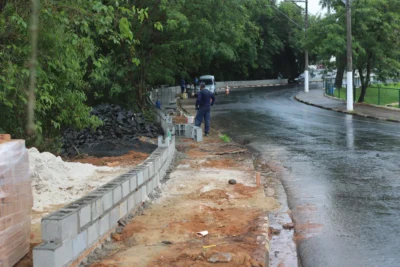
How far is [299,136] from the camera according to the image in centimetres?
1616

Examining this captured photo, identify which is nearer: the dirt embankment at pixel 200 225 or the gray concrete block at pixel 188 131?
the dirt embankment at pixel 200 225

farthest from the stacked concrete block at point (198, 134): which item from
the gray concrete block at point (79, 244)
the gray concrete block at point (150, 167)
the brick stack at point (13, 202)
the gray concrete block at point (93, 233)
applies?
the brick stack at point (13, 202)

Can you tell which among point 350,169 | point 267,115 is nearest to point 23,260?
point 350,169

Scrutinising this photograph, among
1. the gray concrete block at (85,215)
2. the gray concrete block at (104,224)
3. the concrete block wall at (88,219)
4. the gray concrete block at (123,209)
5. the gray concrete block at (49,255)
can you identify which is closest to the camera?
the gray concrete block at (49,255)

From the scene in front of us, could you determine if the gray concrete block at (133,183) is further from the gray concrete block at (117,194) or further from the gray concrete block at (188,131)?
the gray concrete block at (188,131)

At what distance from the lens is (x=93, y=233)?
527 centimetres

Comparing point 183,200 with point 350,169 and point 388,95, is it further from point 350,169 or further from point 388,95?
point 388,95

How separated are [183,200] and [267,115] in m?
16.8

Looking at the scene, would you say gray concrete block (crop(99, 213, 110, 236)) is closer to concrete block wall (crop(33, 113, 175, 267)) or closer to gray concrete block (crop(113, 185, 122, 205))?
concrete block wall (crop(33, 113, 175, 267))

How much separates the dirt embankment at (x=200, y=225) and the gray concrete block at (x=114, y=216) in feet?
0.52

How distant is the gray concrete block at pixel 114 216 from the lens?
5.87 metres

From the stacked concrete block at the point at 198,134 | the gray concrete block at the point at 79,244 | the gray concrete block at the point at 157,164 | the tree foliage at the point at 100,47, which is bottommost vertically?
the stacked concrete block at the point at 198,134

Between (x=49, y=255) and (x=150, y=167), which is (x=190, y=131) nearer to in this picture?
(x=150, y=167)

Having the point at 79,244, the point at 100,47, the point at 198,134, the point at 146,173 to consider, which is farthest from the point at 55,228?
the point at 100,47
